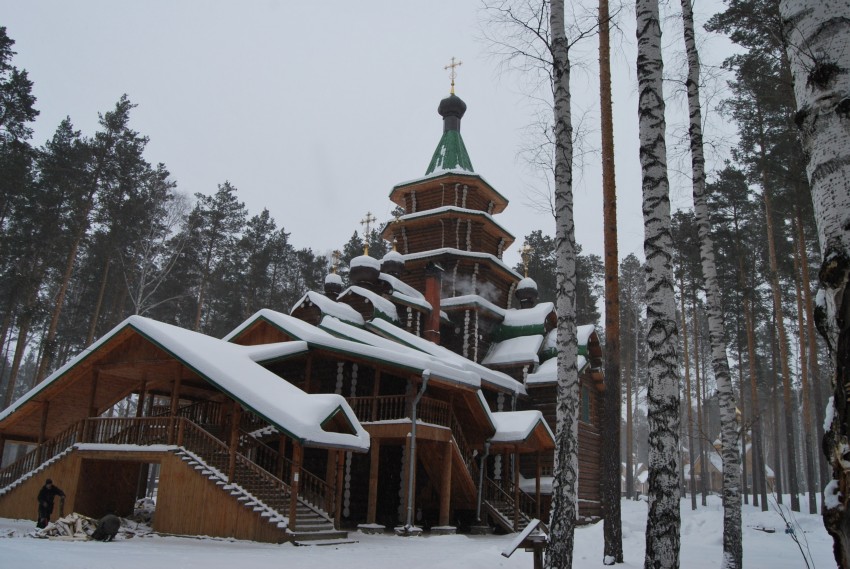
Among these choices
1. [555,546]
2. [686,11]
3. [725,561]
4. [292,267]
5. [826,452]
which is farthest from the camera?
[292,267]

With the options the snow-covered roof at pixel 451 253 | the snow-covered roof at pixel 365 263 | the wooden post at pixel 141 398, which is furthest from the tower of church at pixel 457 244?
the wooden post at pixel 141 398

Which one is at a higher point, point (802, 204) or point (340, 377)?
point (802, 204)

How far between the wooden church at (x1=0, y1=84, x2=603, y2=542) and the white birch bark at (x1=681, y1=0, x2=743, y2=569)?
6.94 metres

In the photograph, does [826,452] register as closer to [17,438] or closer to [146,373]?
[146,373]

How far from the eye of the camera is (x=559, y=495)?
811 centimetres

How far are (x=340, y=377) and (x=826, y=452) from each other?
1536cm

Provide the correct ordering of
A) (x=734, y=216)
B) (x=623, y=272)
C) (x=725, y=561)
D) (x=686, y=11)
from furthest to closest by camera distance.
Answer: (x=623, y=272), (x=734, y=216), (x=686, y=11), (x=725, y=561)

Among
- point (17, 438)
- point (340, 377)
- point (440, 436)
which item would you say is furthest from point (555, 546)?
point (17, 438)

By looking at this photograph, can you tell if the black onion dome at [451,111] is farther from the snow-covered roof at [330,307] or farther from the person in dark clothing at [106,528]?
the person in dark clothing at [106,528]

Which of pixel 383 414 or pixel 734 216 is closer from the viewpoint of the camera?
pixel 383 414

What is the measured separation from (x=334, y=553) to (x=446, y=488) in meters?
6.03

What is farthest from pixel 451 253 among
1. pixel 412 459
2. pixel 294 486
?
pixel 294 486

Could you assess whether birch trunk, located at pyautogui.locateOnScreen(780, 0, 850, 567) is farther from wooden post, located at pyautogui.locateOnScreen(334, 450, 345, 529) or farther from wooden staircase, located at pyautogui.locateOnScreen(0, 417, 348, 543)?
wooden post, located at pyautogui.locateOnScreen(334, 450, 345, 529)

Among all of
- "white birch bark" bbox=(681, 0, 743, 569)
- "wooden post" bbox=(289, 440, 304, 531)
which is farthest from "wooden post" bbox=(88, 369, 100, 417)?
"white birch bark" bbox=(681, 0, 743, 569)
